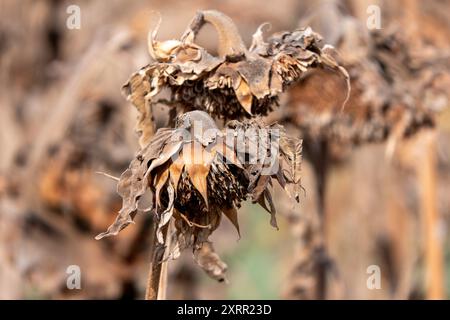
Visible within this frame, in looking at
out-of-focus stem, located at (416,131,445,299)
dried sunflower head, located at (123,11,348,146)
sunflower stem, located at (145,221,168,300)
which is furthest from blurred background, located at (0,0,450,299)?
sunflower stem, located at (145,221,168,300)

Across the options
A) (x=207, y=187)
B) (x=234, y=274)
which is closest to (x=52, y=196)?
(x=207, y=187)

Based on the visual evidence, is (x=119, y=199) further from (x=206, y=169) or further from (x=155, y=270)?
(x=206, y=169)

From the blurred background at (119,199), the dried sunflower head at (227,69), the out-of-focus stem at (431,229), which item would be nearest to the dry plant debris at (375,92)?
the blurred background at (119,199)

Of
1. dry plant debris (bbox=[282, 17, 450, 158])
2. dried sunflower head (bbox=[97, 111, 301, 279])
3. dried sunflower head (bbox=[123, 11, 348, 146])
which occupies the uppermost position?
dry plant debris (bbox=[282, 17, 450, 158])

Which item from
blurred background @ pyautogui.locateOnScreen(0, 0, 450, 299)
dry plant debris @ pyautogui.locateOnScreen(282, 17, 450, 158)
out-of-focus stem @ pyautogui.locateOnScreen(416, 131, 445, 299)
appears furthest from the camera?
out-of-focus stem @ pyautogui.locateOnScreen(416, 131, 445, 299)

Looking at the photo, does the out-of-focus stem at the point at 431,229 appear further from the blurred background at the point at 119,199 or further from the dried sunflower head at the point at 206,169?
the dried sunflower head at the point at 206,169

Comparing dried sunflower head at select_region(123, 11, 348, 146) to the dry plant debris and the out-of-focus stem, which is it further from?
the out-of-focus stem
